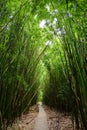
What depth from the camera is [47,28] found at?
4926mm

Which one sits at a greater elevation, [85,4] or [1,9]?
[1,9]

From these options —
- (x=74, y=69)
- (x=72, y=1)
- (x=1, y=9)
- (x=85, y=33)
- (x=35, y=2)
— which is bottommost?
(x=74, y=69)

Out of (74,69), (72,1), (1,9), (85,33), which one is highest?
(1,9)

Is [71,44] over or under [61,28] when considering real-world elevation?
under

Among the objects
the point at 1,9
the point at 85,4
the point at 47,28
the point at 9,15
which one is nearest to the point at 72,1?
the point at 85,4

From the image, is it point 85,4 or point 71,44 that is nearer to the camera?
point 85,4

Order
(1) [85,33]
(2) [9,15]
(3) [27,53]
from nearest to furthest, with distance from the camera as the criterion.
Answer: (1) [85,33], (2) [9,15], (3) [27,53]

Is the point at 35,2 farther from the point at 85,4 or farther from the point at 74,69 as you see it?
the point at 74,69

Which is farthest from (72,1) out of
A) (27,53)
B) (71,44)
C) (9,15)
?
(27,53)

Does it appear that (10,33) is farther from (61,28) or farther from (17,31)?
(61,28)

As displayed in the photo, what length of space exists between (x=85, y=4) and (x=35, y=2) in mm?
850

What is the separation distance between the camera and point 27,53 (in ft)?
20.0

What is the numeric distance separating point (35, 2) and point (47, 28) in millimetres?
1929

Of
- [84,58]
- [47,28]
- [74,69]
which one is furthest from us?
[47,28]
